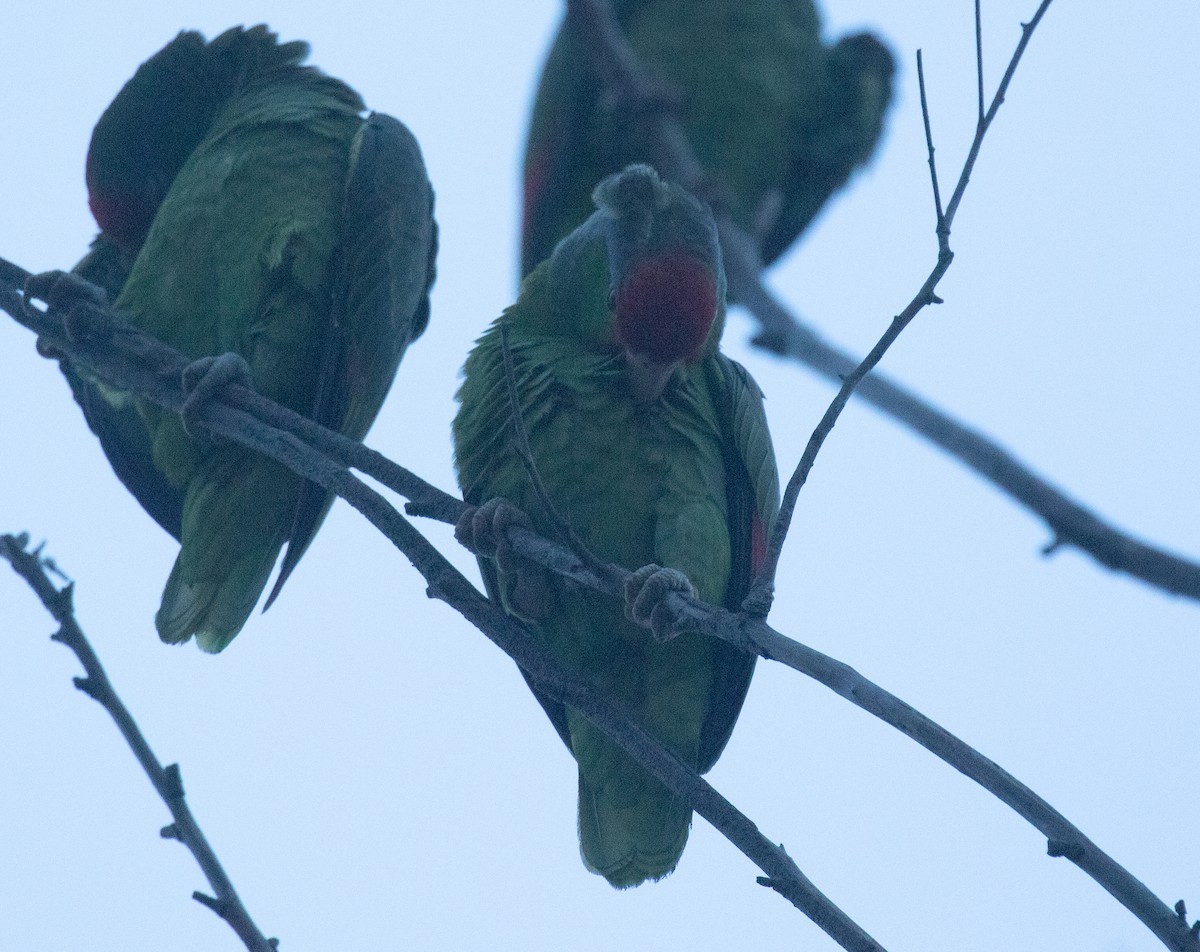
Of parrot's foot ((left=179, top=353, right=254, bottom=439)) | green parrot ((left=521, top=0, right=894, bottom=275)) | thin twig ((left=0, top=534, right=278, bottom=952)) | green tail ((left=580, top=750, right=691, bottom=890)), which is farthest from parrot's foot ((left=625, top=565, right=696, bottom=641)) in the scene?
green parrot ((left=521, top=0, right=894, bottom=275))

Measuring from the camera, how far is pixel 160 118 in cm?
471

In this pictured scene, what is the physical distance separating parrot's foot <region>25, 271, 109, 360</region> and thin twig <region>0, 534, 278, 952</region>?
0.91 meters

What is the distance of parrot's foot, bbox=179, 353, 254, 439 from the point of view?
3688mm

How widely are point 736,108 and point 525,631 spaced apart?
11.3ft

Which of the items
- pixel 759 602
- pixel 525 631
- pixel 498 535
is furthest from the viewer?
pixel 498 535

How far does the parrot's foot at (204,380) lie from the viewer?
3.69 meters

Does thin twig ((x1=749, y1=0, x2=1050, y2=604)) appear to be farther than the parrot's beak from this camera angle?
No

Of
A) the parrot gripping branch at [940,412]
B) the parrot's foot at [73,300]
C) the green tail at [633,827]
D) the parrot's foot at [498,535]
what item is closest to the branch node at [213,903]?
the parrot's foot at [498,535]

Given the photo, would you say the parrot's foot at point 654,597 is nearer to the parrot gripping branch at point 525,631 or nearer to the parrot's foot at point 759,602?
the parrot gripping branch at point 525,631

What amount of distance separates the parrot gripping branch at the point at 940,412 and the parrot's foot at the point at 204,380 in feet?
4.75

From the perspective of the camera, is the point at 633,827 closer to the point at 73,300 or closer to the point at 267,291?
the point at 267,291

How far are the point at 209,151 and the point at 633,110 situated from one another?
1430 millimetres

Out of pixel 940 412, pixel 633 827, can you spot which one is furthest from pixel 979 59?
pixel 633 827

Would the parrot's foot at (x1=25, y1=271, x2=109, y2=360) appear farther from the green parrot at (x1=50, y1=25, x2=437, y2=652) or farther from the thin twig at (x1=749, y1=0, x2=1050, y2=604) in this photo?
the thin twig at (x1=749, y1=0, x2=1050, y2=604)
